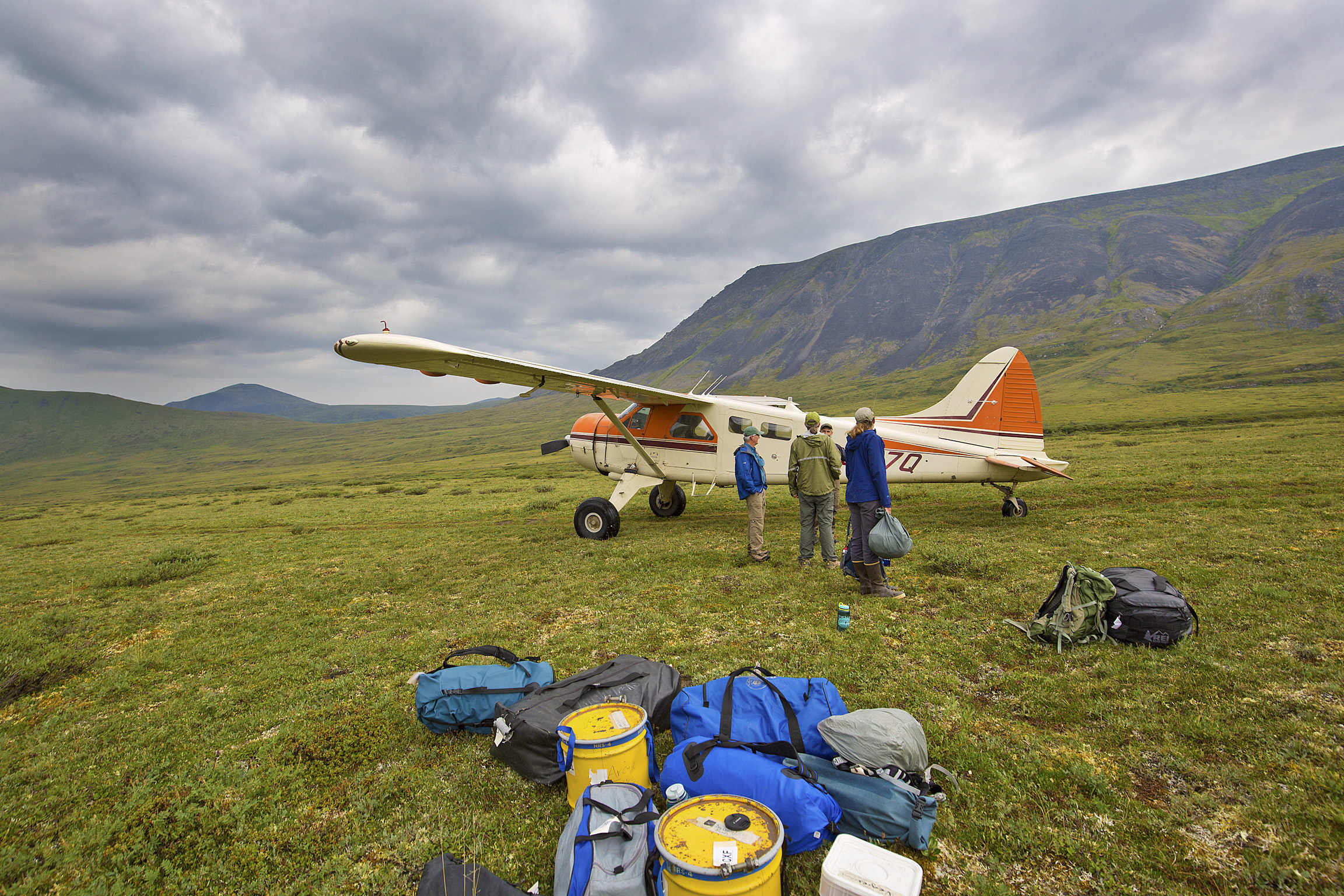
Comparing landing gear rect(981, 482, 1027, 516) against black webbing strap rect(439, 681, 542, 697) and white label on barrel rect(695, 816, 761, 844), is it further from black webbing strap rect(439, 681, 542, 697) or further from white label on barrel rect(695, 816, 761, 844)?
white label on barrel rect(695, 816, 761, 844)

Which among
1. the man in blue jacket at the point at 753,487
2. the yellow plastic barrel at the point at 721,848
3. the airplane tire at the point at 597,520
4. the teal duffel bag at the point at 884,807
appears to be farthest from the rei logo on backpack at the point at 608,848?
the airplane tire at the point at 597,520

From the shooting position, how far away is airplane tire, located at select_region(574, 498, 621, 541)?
1270cm

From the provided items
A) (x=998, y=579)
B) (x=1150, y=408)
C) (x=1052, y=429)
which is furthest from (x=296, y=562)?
(x=1150, y=408)

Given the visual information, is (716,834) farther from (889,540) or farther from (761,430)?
(761,430)

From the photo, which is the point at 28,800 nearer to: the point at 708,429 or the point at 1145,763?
the point at 1145,763

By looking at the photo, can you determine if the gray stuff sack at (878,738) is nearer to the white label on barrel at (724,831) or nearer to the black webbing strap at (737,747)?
the black webbing strap at (737,747)

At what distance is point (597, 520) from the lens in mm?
12852

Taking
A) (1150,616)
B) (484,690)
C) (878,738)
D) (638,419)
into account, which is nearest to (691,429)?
(638,419)

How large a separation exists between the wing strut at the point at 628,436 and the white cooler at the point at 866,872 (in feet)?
33.2

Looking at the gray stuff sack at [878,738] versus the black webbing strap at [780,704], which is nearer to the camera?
the gray stuff sack at [878,738]

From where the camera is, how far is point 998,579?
795cm

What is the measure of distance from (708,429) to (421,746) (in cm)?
950

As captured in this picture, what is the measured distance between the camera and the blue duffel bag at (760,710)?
385 centimetres

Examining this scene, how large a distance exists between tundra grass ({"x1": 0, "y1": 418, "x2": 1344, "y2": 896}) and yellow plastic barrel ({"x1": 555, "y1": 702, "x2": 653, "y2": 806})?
19.2 inches
